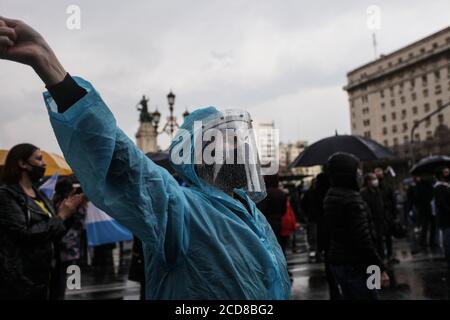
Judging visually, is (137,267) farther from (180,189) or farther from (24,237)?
(180,189)

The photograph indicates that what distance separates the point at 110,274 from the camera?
1034 cm

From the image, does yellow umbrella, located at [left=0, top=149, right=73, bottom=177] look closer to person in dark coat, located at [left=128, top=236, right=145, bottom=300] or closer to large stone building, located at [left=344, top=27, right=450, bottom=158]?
person in dark coat, located at [left=128, top=236, right=145, bottom=300]

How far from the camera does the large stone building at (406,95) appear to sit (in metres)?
71.6

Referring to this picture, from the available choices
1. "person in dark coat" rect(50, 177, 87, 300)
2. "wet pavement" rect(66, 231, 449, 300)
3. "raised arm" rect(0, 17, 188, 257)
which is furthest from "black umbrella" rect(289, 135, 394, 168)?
"raised arm" rect(0, 17, 188, 257)

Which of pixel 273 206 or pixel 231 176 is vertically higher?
pixel 231 176

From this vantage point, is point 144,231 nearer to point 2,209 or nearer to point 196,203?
point 196,203

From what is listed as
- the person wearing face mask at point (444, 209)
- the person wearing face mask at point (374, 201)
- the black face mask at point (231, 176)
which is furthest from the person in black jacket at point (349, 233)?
the person wearing face mask at point (374, 201)

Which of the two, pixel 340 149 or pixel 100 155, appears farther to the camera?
pixel 340 149

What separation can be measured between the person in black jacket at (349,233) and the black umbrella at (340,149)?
10.6 feet

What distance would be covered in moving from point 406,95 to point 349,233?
82.6 metres

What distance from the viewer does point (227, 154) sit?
1804 mm

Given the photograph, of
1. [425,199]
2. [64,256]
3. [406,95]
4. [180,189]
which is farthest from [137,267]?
[406,95]
